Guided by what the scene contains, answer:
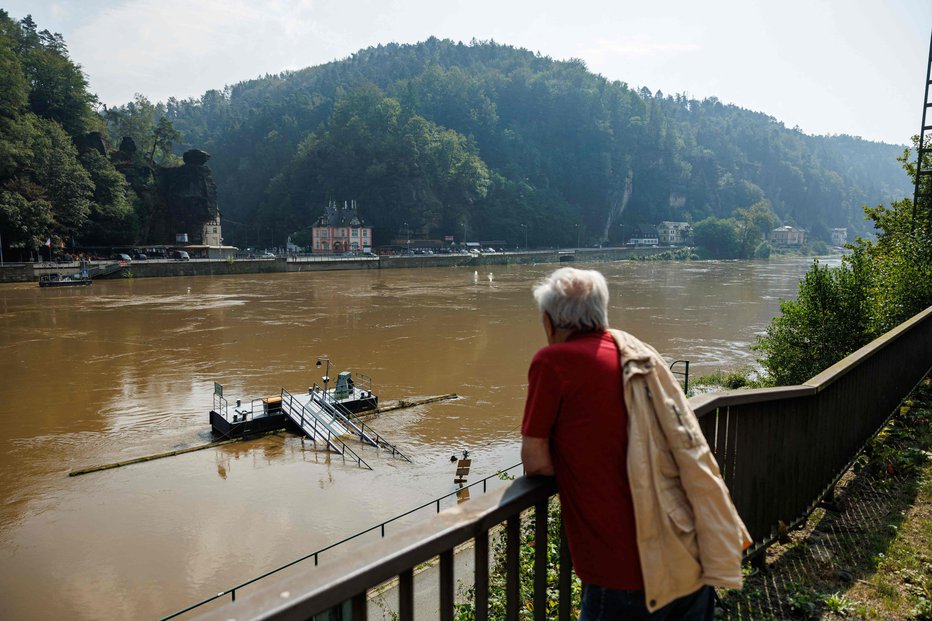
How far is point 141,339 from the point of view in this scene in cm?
3225

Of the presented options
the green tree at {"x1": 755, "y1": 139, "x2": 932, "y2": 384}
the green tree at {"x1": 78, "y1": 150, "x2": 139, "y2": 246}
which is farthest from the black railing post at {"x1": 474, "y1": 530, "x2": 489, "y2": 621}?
the green tree at {"x1": 78, "y1": 150, "x2": 139, "y2": 246}

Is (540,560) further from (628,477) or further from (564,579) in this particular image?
(628,477)

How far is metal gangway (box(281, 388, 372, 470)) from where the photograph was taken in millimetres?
16656

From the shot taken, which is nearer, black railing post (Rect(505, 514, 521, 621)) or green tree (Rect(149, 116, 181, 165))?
black railing post (Rect(505, 514, 521, 621))

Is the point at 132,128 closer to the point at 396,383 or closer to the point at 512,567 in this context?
the point at 396,383

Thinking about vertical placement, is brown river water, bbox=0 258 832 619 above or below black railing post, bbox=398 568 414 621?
below

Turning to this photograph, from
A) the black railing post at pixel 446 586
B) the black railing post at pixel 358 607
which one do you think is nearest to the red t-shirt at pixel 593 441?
the black railing post at pixel 446 586

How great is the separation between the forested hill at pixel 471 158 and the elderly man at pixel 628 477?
11062 centimetres

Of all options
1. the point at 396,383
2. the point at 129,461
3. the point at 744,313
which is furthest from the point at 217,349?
the point at 744,313

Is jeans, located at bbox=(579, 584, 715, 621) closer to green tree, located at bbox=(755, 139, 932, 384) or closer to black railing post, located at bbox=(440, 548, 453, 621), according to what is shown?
black railing post, located at bbox=(440, 548, 453, 621)

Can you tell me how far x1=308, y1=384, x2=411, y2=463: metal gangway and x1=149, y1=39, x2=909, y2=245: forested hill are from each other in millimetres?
93209

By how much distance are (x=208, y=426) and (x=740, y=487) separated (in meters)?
17.7

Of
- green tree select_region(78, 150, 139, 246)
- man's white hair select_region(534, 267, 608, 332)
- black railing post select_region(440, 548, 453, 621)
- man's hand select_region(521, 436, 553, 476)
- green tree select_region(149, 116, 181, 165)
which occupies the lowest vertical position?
black railing post select_region(440, 548, 453, 621)

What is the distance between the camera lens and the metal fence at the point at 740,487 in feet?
5.36
